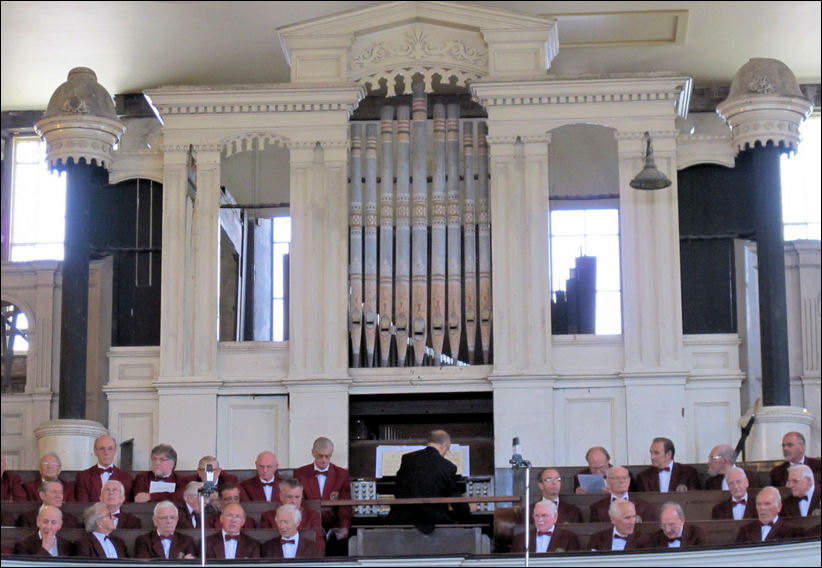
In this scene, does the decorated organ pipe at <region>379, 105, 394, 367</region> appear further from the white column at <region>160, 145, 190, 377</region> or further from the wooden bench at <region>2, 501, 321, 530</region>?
the wooden bench at <region>2, 501, 321, 530</region>

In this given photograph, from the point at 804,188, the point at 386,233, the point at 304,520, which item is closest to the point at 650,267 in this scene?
the point at 386,233

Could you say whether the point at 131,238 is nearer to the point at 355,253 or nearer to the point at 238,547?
the point at 355,253

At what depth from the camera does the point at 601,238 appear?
18234mm

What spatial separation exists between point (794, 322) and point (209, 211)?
20.3ft

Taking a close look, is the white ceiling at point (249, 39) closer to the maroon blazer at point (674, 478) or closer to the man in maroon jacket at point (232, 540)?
the maroon blazer at point (674, 478)

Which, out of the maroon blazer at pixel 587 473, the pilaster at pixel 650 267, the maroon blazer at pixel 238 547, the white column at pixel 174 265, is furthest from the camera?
the white column at pixel 174 265

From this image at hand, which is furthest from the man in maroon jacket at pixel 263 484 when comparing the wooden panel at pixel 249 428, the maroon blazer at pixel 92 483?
the wooden panel at pixel 249 428

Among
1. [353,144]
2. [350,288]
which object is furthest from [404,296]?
[353,144]

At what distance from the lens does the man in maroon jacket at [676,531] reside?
38.4 feet

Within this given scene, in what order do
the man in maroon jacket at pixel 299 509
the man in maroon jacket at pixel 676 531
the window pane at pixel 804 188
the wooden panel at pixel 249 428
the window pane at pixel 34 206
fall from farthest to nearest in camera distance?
the window pane at pixel 34 206, the window pane at pixel 804 188, the wooden panel at pixel 249 428, the man in maroon jacket at pixel 299 509, the man in maroon jacket at pixel 676 531

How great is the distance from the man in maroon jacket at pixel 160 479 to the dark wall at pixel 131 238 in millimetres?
3182

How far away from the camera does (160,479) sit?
13953 millimetres

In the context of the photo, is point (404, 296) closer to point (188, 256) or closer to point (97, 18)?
point (188, 256)

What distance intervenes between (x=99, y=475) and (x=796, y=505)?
5.72 m
